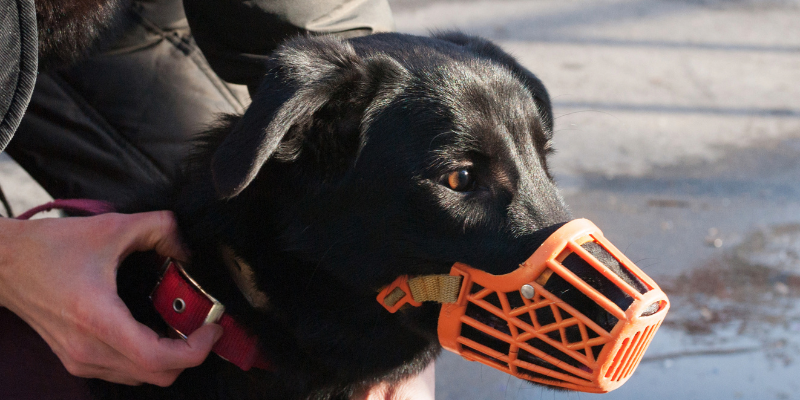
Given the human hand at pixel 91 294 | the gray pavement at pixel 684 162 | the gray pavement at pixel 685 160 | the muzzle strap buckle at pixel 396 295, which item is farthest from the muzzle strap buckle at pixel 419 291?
the gray pavement at pixel 685 160

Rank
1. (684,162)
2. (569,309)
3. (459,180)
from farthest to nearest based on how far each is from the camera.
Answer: (684,162) < (459,180) < (569,309)

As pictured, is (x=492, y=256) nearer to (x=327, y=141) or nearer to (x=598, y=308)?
(x=598, y=308)

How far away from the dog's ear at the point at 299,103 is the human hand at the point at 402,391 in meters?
0.61

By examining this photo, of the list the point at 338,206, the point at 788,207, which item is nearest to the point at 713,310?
the point at 788,207

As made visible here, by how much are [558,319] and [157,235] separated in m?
0.85

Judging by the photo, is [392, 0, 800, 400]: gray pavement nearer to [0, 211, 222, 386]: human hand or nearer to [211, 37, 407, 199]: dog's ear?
[211, 37, 407, 199]: dog's ear

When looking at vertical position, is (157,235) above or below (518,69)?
below

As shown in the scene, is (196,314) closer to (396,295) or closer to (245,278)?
(245,278)

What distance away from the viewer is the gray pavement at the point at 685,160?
8.55 ft

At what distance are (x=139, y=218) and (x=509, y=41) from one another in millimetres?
3936

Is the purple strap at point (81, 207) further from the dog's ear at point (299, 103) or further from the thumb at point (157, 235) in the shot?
the dog's ear at point (299, 103)

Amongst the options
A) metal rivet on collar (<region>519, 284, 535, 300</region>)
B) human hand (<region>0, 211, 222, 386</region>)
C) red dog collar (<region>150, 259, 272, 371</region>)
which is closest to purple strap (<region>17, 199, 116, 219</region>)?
human hand (<region>0, 211, 222, 386</region>)

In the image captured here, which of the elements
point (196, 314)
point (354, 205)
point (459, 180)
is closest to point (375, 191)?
point (354, 205)

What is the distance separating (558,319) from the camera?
1229mm
